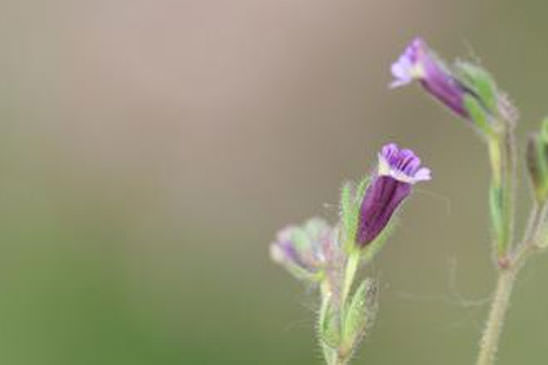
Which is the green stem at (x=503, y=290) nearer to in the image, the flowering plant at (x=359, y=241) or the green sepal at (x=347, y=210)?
the flowering plant at (x=359, y=241)

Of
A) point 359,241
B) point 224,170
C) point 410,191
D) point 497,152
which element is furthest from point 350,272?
point 224,170

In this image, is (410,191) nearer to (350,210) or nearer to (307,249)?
(350,210)

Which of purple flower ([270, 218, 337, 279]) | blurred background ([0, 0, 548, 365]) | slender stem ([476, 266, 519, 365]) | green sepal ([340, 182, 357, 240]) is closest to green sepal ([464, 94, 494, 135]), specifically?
green sepal ([340, 182, 357, 240])

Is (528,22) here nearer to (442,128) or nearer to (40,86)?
(442,128)

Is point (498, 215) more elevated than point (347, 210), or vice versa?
point (347, 210)

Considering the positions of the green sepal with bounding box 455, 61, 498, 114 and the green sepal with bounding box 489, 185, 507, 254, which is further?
the green sepal with bounding box 455, 61, 498, 114

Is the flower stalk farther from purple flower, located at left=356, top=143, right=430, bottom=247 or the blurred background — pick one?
the blurred background
